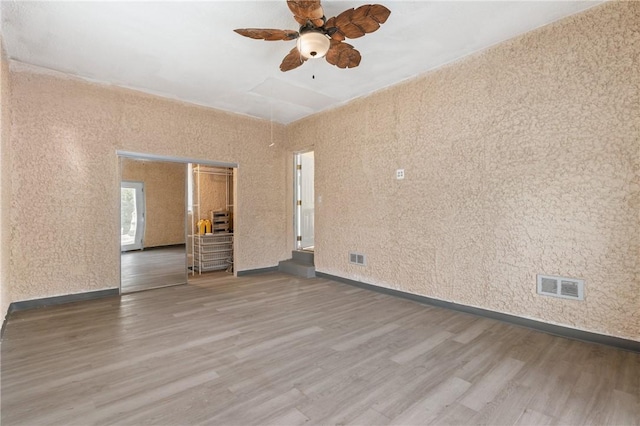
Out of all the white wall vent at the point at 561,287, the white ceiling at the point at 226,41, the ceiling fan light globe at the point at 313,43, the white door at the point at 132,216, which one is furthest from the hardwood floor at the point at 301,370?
the white ceiling at the point at 226,41

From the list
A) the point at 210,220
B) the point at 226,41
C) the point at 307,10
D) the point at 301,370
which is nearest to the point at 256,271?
the point at 210,220

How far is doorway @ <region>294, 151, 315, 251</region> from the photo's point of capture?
18.7ft

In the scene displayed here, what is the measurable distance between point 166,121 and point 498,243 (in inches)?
Answer: 180

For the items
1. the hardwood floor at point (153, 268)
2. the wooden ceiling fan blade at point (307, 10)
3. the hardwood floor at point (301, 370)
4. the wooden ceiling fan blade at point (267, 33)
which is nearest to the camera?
the hardwood floor at point (301, 370)

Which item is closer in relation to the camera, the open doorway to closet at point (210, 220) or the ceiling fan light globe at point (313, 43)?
the ceiling fan light globe at point (313, 43)

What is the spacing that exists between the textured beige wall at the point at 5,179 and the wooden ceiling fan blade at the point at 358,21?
2.99 metres

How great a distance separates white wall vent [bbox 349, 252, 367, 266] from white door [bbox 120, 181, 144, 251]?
11.5ft

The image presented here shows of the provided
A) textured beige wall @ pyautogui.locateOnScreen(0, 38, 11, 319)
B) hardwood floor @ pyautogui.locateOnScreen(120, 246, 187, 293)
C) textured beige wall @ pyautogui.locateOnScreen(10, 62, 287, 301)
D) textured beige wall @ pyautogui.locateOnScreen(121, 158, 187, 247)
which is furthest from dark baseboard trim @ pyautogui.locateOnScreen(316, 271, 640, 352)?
textured beige wall @ pyautogui.locateOnScreen(0, 38, 11, 319)

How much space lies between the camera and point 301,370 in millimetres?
2006

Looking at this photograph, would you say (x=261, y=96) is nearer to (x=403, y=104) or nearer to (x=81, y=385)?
(x=403, y=104)

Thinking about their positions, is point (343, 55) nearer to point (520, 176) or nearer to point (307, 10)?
point (307, 10)

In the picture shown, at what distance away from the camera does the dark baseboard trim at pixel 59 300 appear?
10.6ft

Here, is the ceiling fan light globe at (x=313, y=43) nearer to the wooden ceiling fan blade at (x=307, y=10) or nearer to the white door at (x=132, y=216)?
the wooden ceiling fan blade at (x=307, y=10)

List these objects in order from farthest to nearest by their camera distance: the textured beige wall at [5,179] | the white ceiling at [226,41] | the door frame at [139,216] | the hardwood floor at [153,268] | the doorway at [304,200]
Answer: the doorway at [304,200], the door frame at [139,216], the hardwood floor at [153,268], the textured beige wall at [5,179], the white ceiling at [226,41]
